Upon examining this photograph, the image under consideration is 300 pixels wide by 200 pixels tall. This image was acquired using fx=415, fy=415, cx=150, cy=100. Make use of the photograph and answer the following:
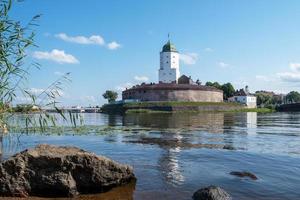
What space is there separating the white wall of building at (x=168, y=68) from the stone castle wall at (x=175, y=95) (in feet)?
61.1

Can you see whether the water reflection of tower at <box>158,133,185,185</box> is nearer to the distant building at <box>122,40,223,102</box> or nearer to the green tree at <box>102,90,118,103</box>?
the distant building at <box>122,40,223,102</box>

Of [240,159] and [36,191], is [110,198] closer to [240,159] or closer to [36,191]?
[36,191]

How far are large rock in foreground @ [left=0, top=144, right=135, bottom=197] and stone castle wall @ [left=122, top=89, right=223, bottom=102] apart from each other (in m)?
111

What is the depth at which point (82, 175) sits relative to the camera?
11344 millimetres

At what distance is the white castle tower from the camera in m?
146

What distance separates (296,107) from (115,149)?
124240mm

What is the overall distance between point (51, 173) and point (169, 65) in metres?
137

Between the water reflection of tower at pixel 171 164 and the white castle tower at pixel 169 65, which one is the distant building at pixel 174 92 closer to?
the white castle tower at pixel 169 65

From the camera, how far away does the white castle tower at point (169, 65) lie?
146000 mm

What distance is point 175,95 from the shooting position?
405 feet

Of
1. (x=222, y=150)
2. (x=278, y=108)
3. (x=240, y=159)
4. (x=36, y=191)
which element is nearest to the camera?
(x=36, y=191)

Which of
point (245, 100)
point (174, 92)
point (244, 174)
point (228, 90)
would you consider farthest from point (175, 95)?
point (244, 174)

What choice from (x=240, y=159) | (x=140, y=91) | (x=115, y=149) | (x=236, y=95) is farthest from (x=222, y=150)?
(x=236, y=95)

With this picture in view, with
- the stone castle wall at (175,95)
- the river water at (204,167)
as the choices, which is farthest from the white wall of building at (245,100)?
the river water at (204,167)
